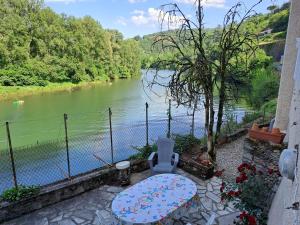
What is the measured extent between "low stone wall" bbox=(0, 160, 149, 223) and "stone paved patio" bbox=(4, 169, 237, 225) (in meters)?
0.09

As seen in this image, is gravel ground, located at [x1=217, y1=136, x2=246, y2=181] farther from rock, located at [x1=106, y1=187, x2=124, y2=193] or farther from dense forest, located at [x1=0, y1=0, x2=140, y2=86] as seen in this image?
dense forest, located at [x1=0, y1=0, x2=140, y2=86]

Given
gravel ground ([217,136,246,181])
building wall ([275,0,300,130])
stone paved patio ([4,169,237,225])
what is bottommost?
stone paved patio ([4,169,237,225])

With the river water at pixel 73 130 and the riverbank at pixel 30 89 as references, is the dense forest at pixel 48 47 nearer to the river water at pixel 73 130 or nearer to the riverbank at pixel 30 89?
the riverbank at pixel 30 89

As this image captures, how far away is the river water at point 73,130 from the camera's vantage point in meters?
8.58

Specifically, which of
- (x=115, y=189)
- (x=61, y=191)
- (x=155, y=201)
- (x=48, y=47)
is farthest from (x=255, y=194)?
(x=48, y=47)

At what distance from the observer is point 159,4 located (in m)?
5.78

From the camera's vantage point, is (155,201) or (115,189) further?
(115,189)

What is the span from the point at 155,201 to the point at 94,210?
146 centimetres

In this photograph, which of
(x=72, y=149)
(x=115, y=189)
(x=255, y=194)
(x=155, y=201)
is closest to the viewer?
(x=255, y=194)

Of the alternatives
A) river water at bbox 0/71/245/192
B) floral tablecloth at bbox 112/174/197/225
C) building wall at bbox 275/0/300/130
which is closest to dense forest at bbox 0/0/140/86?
river water at bbox 0/71/245/192

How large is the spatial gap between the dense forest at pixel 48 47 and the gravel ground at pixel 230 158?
2687 cm

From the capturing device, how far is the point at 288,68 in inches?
209

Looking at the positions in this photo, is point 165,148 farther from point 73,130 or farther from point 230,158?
point 73,130

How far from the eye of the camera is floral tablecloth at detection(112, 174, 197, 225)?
322 cm
